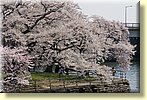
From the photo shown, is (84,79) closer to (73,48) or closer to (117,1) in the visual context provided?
(73,48)

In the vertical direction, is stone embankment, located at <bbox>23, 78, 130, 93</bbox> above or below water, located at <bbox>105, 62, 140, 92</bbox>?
below

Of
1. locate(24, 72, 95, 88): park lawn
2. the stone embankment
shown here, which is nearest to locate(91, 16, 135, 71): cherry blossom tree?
the stone embankment

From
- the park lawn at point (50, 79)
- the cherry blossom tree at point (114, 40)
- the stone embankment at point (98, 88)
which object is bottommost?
the stone embankment at point (98, 88)

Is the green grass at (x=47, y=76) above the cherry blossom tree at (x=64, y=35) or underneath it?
underneath

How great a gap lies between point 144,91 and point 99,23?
1.84 feet

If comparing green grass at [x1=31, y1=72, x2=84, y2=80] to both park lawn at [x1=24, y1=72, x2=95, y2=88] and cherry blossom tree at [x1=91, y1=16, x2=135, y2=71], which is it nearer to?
park lawn at [x1=24, y1=72, x2=95, y2=88]

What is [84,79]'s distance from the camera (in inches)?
195

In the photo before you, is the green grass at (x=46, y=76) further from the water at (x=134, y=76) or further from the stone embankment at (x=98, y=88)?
the water at (x=134, y=76)

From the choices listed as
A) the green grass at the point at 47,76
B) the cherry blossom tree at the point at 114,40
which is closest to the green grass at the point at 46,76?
the green grass at the point at 47,76

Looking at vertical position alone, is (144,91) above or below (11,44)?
below

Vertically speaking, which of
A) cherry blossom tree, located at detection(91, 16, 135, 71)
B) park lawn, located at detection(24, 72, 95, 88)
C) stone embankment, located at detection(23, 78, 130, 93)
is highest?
cherry blossom tree, located at detection(91, 16, 135, 71)

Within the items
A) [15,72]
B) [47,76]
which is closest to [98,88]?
[47,76]

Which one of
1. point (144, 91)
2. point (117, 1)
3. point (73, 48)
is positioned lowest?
point (144, 91)

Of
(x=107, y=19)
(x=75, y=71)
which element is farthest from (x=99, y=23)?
(x=75, y=71)
